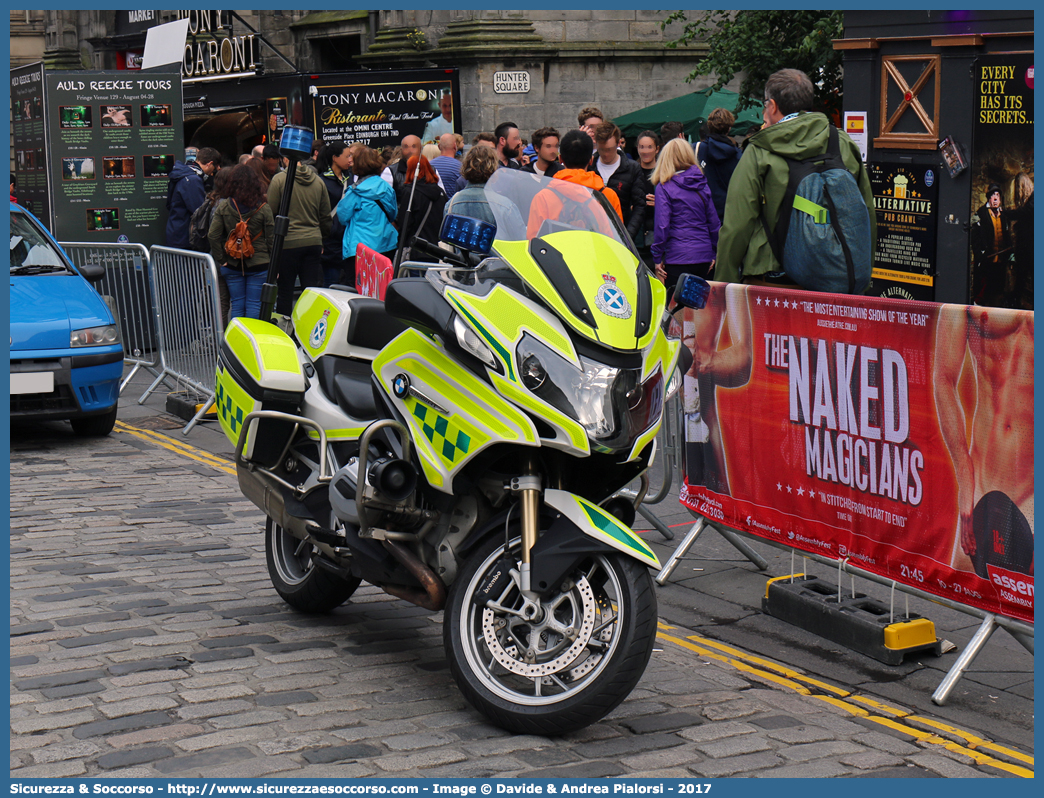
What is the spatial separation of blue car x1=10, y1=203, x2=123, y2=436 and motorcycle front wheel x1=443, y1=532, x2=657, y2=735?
606 cm

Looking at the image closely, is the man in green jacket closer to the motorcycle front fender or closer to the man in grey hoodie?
the motorcycle front fender

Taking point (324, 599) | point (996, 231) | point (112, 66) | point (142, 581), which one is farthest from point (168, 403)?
point (112, 66)

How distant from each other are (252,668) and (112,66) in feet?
110

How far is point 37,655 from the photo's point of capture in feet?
17.1

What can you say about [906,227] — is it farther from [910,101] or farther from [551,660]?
[551,660]

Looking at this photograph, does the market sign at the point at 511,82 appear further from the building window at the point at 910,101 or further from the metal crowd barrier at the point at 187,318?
the building window at the point at 910,101

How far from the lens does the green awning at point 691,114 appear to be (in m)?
18.4

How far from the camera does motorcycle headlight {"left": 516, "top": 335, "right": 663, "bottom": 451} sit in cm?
420

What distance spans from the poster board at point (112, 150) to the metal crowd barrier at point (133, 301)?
2525 millimetres

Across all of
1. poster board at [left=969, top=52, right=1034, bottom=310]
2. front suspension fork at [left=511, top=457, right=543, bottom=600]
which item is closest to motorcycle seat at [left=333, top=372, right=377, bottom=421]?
front suspension fork at [left=511, top=457, right=543, bottom=600]

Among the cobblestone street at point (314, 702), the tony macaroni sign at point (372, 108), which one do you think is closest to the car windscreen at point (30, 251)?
the cobblestone street at point (314, 702)

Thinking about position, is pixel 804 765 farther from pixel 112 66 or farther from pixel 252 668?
pixel 112 66

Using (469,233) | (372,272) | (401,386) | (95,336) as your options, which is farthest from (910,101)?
(401,386)

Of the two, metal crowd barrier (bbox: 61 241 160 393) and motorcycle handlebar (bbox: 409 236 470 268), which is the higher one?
motorcycle handlebar (bbox: 409 236 470 268)
